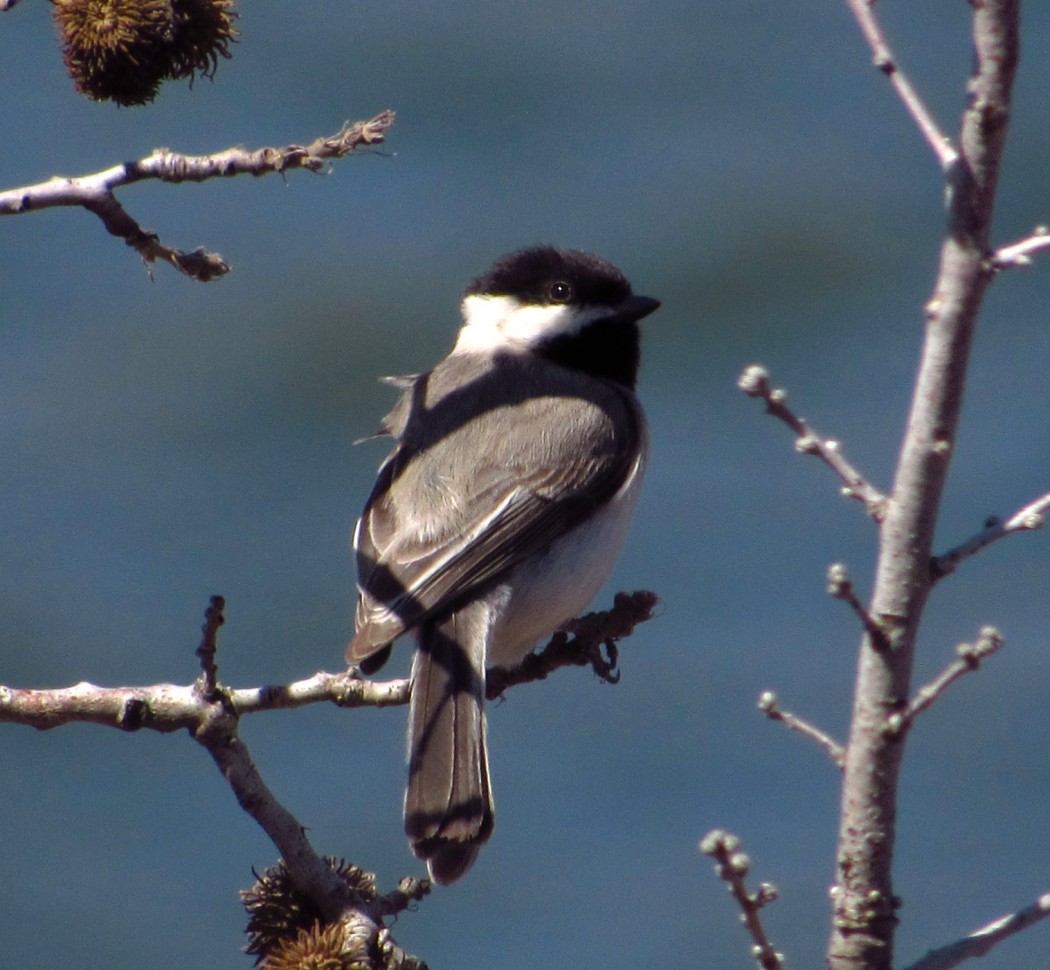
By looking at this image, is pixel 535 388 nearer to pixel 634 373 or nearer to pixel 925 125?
pixel 634 373

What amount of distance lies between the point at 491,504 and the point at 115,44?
177 centimetres

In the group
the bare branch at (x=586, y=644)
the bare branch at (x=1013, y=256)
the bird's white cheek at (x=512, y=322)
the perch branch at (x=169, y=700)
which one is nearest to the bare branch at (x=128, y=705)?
the perch branch at (x=169, y=700)

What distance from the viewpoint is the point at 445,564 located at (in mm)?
3729

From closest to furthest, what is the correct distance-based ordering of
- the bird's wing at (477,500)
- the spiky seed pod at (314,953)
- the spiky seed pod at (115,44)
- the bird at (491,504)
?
the spiky seed pod at (314,953) < the spiky seed pod at (115,44) < the bird at (491,504) < the bird's wing at (477,500)

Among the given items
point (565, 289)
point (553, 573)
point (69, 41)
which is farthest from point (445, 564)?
point (69, 41)

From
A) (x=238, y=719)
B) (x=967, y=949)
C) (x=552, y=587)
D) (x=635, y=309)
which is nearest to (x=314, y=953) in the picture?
(x=238, y=719)

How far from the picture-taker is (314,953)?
2.24 meters

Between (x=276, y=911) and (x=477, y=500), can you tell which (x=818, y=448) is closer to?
(x=276, y=911)

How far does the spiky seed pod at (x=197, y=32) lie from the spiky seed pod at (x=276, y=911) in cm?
139

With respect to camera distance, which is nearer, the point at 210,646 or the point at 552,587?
the point at 210,646

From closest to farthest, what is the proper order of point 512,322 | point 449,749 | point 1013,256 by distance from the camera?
1. point 1013,256
2. point 449,749
3. point 512,322

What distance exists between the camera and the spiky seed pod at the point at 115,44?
97.5 inches

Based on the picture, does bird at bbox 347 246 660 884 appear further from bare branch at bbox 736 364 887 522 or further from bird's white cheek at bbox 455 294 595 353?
bare branch at bbox 736 364 887 522

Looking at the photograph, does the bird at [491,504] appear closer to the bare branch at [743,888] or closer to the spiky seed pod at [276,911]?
the spiky seed pod at [276,911]
